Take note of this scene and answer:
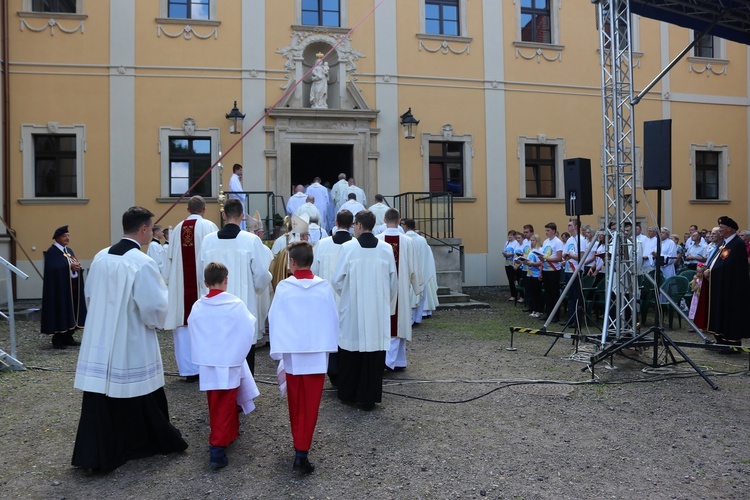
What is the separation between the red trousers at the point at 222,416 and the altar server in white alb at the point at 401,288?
9.50 ft

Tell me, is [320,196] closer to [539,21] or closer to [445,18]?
[445,18]

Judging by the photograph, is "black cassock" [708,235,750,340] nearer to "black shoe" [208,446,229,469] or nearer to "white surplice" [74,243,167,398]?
"black shoe" [208,446,229,469]

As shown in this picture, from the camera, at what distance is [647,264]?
14.4 meters

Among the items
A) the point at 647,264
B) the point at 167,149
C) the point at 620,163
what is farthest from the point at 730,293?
the point at 167,149

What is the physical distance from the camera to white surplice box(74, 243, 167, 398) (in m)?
4.61

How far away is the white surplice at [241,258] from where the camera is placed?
254 inches

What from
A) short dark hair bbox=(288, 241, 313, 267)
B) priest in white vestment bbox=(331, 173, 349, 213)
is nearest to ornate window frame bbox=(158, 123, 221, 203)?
priest in white vestment bbox=(331, 173, 349, 213)

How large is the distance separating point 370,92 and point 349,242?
11.5 metres

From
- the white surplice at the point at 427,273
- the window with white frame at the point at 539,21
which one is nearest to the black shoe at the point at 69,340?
the white surplice at the point at 427,273

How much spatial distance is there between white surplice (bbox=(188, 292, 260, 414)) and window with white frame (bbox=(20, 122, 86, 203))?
1248 cm

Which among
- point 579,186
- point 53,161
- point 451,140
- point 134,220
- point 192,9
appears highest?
point 192,9

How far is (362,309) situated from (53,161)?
488 inches

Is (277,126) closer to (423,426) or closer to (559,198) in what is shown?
(559,198)

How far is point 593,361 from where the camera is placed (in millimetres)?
7324
